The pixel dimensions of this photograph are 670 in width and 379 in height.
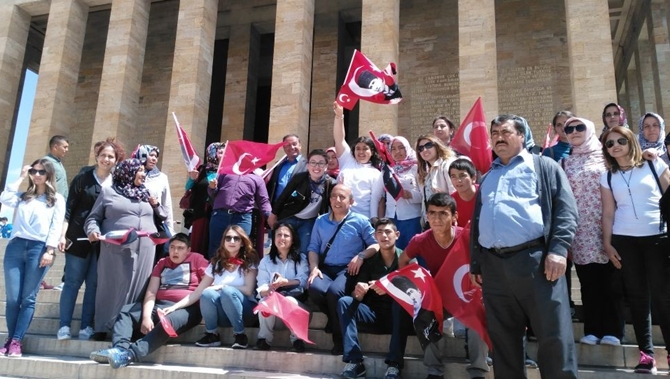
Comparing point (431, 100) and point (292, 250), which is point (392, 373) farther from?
point (431, 100)

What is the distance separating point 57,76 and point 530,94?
14.4 m

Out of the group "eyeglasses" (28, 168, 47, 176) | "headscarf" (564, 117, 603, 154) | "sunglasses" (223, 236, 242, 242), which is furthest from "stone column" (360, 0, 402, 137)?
"eyeglasses" (28, 168, 47, 176)

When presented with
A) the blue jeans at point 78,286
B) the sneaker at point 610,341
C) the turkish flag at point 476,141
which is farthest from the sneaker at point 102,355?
the sneaker at point 610,341

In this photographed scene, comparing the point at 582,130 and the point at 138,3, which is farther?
the point at 138,3

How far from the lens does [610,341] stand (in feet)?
15.8

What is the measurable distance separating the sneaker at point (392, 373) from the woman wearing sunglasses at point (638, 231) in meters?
1.99

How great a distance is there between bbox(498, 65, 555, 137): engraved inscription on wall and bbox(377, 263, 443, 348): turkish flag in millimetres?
12025

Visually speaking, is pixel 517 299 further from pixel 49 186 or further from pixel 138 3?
pixel 138 3

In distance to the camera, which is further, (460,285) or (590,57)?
(590,57)

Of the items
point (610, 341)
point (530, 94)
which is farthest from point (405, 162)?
point (530, 94)

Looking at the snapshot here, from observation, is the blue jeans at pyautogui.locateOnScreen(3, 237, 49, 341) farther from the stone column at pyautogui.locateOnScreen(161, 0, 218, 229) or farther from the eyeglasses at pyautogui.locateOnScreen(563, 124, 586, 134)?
the stone column at pyautogui.locateOnScreen(161, 0, 218, 229)

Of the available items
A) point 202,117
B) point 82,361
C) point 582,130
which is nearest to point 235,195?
point 82,361

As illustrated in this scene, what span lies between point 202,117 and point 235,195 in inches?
363

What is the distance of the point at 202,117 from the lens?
15445 mm
